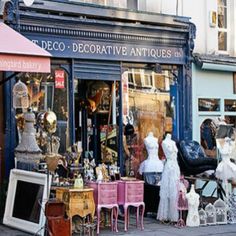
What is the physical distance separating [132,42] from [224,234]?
14.7ft

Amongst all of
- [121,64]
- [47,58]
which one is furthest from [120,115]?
[47,58]

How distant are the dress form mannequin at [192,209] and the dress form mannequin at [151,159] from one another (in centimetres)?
150

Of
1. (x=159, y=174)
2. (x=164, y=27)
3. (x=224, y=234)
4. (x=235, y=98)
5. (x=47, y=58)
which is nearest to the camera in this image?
(x=47, y=58)

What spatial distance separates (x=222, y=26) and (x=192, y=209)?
5.77m

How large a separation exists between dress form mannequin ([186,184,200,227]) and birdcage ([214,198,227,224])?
0.53m

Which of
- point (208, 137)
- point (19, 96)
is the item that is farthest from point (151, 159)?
point (19, 96)

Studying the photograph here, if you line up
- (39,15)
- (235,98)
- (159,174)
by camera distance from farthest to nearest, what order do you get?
(235,98) < (159,174) < (39,15)

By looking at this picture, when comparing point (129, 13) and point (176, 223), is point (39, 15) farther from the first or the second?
point (176, 223)

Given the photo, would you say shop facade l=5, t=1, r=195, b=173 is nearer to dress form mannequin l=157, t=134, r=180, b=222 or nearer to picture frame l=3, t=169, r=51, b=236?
picture frame l=3, t=169, r=51, b=236

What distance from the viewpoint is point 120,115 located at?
12.7 m

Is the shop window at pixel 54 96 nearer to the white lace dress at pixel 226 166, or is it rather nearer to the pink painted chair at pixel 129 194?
the pink painted chair at pixel 129 194

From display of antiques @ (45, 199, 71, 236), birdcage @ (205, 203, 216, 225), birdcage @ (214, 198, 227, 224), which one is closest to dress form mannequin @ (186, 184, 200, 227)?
birdcage @ (205, 203, 216, 225)

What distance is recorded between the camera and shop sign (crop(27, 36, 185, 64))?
11.6m

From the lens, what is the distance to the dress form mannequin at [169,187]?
1105 cm
